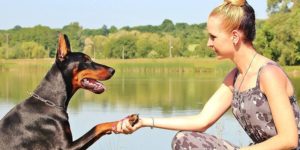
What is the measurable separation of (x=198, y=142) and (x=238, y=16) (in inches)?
26.8

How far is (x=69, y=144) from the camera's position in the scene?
4.22 m

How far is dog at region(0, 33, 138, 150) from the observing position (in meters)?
4.14

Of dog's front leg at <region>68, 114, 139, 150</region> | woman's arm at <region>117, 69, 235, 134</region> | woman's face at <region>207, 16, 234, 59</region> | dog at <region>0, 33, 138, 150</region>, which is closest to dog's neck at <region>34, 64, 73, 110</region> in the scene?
dog at <region>0, 33, 138, 150</region>

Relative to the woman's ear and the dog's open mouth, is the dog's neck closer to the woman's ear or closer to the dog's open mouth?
the dog's open mouth

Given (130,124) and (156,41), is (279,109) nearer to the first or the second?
(130,124)

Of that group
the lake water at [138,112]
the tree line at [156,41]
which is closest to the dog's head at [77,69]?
the lake water at [138,112]

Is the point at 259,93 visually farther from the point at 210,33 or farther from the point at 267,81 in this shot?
the point at 210,33

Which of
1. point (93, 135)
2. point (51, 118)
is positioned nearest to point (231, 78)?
point (93, 135)

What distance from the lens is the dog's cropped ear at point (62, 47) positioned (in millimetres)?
4402

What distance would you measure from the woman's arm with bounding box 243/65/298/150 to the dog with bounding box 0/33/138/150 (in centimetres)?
130

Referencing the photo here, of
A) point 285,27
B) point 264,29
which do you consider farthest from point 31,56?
point 285,27

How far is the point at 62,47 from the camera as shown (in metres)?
4.43

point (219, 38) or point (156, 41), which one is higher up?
point (219, 38)

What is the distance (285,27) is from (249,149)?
3688 centimetres
